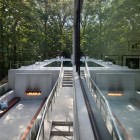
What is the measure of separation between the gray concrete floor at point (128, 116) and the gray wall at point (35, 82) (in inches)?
499

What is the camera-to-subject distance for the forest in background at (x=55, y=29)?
849mm

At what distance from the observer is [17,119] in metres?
9.05

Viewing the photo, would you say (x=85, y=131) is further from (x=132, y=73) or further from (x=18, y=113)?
(x=18, y=113)

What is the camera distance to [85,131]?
1706 millimetres

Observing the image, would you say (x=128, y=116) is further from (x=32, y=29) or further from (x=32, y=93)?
(x=32, y=29)

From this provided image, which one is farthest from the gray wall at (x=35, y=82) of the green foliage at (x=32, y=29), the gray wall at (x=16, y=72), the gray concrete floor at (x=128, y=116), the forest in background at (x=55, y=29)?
the gray concrete floor at (x=128, y=116)

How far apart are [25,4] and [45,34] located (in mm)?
7926

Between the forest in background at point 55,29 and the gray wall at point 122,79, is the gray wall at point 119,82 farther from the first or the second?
the forest in background at point 55,29

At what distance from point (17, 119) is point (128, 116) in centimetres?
863

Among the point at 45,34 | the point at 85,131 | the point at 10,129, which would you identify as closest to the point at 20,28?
the point at 45,34

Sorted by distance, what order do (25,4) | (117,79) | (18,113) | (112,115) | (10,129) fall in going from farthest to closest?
(25,4), (18,113), (10,129), (117,79), (112,115)

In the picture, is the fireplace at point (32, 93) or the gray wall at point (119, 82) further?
the fireplace at point (32, 93)

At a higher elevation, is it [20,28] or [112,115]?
[20,28]

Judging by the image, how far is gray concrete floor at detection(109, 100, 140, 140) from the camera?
711mm
